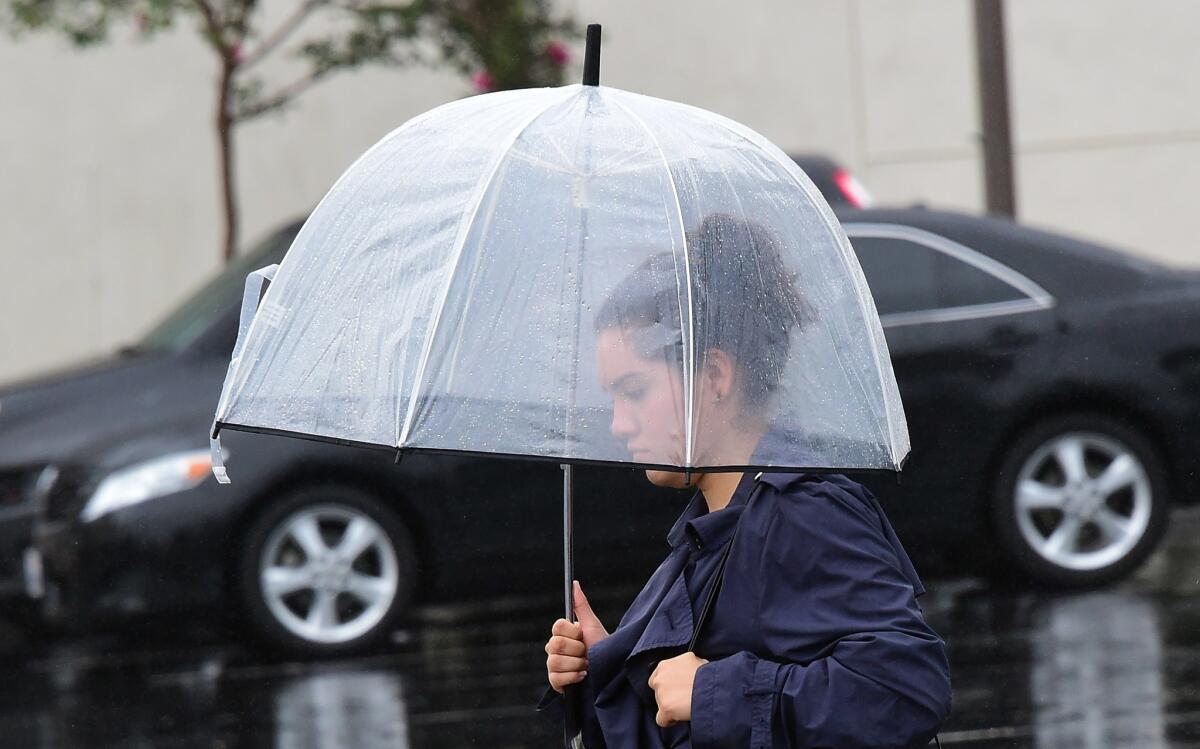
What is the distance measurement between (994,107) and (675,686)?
27.0 ft

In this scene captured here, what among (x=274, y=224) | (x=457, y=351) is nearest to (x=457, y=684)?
(x=457, y=351)

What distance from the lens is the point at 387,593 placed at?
7320mm

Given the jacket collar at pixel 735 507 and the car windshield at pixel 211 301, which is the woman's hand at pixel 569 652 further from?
the car windshield at pixel 211 301

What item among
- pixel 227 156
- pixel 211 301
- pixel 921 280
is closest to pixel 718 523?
pixel 921 280

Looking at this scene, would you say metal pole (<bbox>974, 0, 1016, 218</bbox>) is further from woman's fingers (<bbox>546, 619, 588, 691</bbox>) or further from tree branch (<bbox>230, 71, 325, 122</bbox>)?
woman's fingers (<bbox>546, 619, 588, 691</bbox>)

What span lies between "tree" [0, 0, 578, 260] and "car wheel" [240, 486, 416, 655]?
480cm

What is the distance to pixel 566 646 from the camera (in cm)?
251

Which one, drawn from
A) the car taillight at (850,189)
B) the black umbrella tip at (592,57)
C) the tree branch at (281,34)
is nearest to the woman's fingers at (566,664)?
the black umbrella tip at (592,57)

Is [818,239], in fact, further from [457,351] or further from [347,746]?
[347,746]

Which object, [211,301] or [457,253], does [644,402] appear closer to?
[457,253]

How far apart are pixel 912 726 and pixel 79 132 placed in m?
13.4

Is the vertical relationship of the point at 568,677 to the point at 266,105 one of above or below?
below

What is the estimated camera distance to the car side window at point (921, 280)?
7.51 m

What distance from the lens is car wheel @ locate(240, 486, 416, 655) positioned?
725 centimetres
